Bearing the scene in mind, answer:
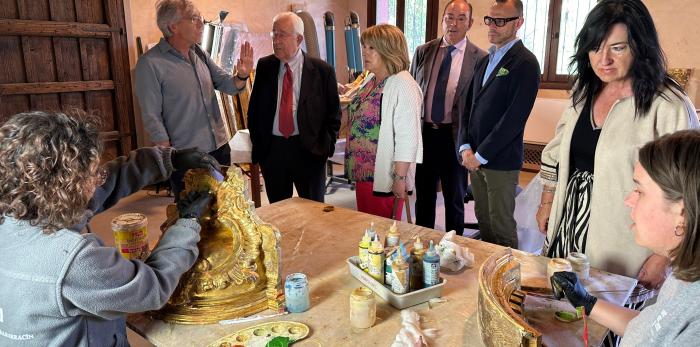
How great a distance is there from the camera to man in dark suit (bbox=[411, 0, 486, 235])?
123 inches

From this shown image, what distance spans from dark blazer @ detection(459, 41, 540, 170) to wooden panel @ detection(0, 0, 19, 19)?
357 cm

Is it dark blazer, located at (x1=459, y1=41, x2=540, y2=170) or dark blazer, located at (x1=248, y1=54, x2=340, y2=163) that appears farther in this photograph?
dark blazer, located at (x1=248, y1=54, x2=340, y2=163)

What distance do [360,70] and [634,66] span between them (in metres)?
4.48

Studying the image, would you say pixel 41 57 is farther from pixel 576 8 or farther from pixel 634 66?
pixel 576 8

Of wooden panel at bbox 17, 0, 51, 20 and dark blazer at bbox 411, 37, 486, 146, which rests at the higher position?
wooden panel at bbox 17, 0, 51, 20

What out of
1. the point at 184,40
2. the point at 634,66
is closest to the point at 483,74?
the point at 634,66

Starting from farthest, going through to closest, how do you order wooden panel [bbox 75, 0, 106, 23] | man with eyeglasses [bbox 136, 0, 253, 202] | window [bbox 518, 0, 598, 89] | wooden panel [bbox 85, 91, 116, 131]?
window [bbox 518, 0, 598, 89] < wooden panel [bbox 85, 91, 116, 131] < wooden panel [bbox 75, 0, 106, 23] < man with eyeglasses [bbox 136, 0, 253, 202]

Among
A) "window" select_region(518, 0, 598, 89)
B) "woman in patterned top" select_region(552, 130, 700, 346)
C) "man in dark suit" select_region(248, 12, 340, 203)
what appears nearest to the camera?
"woman in patterned top" select_region(552, 130, 700, 346)

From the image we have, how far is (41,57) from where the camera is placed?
159 inches

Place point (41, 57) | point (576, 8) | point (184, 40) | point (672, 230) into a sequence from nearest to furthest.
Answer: point (672, 230) → point (184, 40) → point (41, 57) → point (576, 8)

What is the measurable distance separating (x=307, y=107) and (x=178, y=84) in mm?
723

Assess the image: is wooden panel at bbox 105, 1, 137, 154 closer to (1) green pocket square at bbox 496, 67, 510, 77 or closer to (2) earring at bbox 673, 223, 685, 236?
(1) green pocket square at bbox 496, 67, 510, 77

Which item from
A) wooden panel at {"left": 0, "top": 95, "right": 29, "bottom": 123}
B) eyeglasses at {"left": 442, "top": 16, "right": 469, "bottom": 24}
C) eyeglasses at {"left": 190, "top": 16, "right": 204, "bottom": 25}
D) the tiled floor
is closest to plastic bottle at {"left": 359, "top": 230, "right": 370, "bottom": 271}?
eyeglasses at {"left": 190, "top": 16, "right": 204, "bottom": 25}

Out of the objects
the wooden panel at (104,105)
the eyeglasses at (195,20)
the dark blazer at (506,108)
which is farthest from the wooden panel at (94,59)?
the dark blazer at (506,108)
